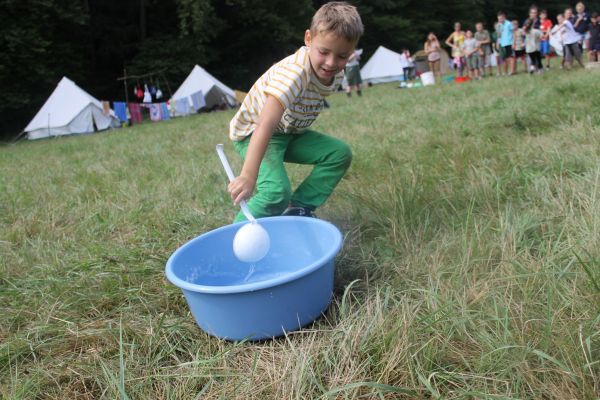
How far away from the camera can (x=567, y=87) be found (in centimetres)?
457

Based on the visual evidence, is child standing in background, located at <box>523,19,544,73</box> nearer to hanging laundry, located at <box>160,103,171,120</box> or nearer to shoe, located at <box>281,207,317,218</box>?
shoe, located at <box>281,207,317,218</box>

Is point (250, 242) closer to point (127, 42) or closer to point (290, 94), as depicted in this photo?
point (290, 94)

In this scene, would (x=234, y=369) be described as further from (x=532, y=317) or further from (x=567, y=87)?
(x=567, y=87)

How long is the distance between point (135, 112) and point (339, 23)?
46.8 ft

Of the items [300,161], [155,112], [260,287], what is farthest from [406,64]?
[260,287]

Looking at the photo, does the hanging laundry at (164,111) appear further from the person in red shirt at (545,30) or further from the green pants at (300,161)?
the green pants at (300,161)

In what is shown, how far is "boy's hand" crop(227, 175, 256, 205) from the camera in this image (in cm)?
146

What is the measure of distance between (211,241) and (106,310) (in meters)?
0.42

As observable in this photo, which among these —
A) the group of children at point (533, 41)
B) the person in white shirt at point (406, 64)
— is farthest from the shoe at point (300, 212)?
the person in white shirt at point (406, 64)

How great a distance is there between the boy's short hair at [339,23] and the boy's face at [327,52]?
2 cm

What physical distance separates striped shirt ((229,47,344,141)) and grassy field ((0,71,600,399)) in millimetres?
480

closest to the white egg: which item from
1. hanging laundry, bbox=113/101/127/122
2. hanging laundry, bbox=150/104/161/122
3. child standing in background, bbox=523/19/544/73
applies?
child standing in background, bbox=523/19/544/73

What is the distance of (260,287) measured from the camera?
1.19 meters

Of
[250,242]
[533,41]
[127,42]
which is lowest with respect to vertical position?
[533,41]
